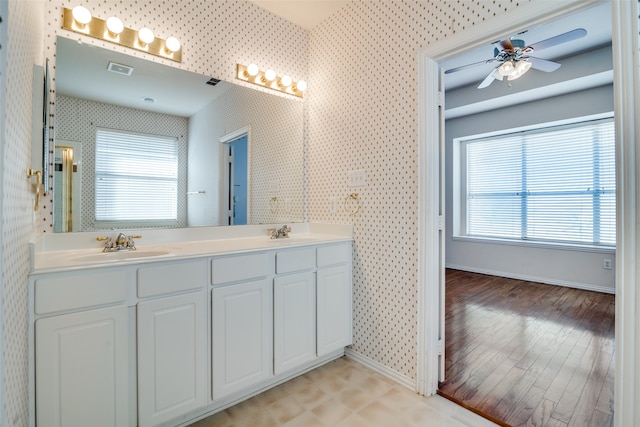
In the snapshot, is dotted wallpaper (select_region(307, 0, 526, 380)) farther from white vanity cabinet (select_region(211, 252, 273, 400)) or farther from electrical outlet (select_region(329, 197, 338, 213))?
white vanity cabinet (select_region(211, 252, 273, 400))

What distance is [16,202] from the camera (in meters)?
0.91

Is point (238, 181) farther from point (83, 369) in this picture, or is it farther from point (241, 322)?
point (83, 369)

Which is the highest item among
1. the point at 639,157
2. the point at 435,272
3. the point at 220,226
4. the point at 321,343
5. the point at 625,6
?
the point at 625,6

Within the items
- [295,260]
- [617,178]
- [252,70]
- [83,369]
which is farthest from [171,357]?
[617,178]

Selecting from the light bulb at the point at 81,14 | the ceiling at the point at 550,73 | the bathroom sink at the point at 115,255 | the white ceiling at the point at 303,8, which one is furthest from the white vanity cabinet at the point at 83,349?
the ceiling at the point at 550,73

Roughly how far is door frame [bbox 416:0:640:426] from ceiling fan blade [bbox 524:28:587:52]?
1345 mm

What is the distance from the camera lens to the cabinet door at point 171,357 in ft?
4.42

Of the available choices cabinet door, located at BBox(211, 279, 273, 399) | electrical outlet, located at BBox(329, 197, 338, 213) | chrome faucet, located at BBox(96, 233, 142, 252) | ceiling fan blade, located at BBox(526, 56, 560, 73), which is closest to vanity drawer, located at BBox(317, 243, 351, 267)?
electrical outlet, located at BBox(329, 197, 338, 213)

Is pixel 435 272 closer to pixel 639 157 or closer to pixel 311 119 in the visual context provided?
pixel 639 157

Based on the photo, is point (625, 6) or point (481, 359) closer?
point (625, 6)

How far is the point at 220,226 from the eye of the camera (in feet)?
6.95

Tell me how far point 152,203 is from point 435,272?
1.78 meters

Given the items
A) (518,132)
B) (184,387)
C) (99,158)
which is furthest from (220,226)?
(518,132)

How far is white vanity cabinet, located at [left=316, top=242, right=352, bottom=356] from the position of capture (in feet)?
6.72
